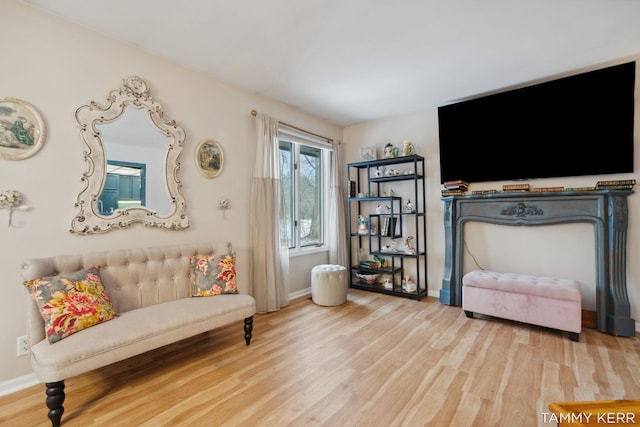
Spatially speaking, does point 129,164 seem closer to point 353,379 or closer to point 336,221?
point 353,379

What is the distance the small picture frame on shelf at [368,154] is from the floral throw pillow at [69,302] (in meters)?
3.57

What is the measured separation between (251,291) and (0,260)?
2057 mm

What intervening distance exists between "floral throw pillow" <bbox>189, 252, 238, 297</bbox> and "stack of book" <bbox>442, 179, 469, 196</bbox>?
2.81 m

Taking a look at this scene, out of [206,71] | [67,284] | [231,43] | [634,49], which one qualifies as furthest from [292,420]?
[634,49]

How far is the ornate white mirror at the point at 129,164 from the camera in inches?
88.7

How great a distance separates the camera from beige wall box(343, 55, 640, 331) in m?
2.78

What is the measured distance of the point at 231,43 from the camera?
2457 mm

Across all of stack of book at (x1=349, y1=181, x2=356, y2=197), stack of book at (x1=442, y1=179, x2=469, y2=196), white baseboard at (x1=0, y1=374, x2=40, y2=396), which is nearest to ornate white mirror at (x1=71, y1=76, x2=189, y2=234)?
white baseboard at (x1=0, y1=374, x2=40, y2=396)

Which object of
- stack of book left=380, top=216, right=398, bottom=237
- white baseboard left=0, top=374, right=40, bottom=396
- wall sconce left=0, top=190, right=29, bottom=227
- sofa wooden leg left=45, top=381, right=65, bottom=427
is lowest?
white baseboard left=0, top=374, right=40, bottom=396

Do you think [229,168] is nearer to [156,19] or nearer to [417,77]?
[156,19]

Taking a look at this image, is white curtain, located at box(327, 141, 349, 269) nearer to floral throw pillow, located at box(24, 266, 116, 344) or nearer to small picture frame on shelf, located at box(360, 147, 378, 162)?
small picture frame on shelf, located at box(360, 147, 378, 162)

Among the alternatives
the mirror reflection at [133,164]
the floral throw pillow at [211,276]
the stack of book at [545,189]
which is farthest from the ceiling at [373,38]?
the floral throw pillow at [211,276]

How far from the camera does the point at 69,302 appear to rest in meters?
1.81

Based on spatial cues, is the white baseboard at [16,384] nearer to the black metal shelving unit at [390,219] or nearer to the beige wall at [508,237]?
the black metal shelving unit at [390,219]
